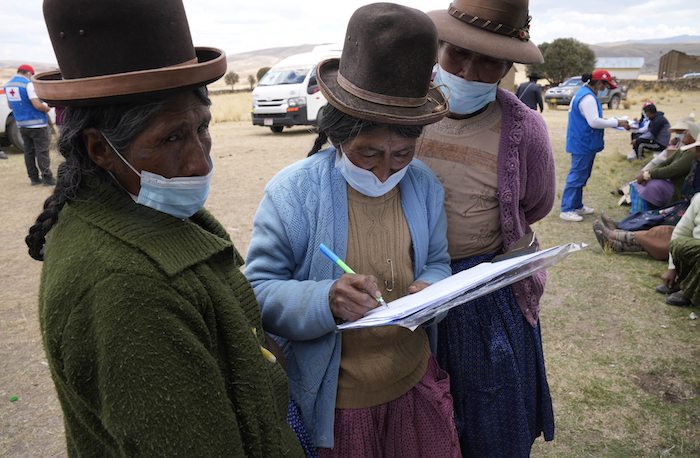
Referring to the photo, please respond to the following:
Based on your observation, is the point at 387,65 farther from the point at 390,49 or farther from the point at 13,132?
the point at 13,132

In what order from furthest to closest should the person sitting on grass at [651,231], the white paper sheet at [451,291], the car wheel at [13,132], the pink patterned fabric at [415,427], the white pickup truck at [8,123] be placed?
1. the car wheel at [13,132]
2. the white pickup truck at [8,123]
3. the person sitting on grass at [651,231]
4. the pink patterned fabric at [415,427]
5. the white paper sheet at [451,291]

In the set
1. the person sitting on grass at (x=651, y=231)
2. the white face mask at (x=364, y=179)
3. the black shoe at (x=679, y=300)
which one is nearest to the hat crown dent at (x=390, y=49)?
the white face mask at (x=364, y=179)

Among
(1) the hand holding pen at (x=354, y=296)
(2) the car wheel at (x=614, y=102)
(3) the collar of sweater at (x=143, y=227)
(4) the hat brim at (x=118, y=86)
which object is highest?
(4) the hat brim at (x=118, y=86)

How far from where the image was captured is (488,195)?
1.95 metres

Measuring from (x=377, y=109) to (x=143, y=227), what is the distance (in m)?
0.81

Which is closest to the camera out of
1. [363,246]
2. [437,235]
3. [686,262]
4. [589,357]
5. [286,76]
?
[363,246]

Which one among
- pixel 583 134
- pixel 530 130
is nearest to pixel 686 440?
pixel 530 130

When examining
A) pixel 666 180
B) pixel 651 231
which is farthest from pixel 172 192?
pixel 666 180

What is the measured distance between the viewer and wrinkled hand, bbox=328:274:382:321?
1479 millimetres

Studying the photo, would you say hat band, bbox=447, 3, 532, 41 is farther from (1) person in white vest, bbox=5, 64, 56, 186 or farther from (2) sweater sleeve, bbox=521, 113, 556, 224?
(1) person in white vest, bbox=5, 64, 56, 186

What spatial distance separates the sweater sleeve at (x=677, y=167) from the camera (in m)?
6.07

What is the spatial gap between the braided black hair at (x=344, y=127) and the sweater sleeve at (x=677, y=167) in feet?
18.9

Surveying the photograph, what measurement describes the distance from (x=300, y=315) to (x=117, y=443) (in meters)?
0.68

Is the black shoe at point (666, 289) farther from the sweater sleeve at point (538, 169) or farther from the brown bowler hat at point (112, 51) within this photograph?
the brown bowler hat at point (112, 51)
